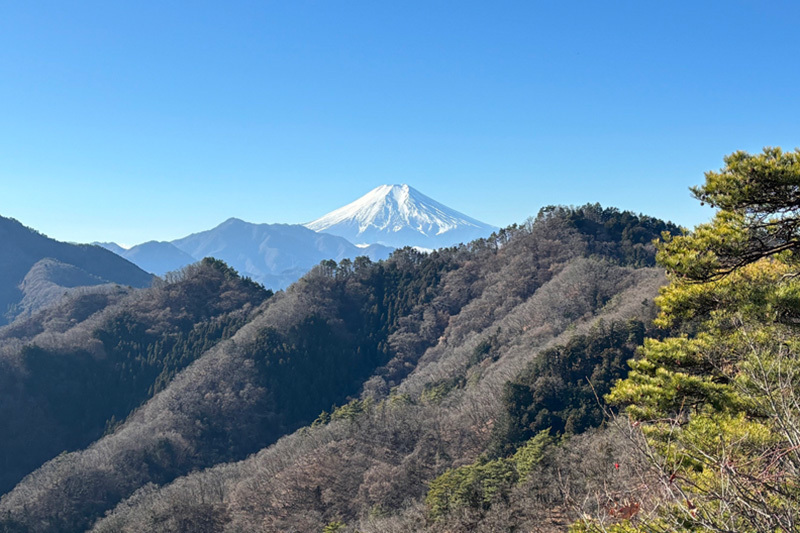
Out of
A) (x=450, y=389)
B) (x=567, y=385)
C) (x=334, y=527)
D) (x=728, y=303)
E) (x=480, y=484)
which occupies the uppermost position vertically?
(x=728, y=303)

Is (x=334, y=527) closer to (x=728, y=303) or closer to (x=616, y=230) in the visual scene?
(x=728, y=303)

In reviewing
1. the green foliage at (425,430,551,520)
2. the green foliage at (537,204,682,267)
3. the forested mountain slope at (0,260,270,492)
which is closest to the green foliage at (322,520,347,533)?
the green foliage at (425,430,551,520)

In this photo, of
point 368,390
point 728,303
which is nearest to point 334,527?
point 728,303

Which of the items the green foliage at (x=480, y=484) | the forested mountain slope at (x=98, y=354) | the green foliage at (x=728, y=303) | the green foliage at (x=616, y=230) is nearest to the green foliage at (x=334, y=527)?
the green foliage at (x=480, y=484)

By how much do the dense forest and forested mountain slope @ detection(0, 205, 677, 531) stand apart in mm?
290

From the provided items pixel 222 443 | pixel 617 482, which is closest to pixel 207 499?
pixel 222 443

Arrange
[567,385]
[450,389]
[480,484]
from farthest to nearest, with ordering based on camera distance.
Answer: [450,389], [567,385], [480,484]

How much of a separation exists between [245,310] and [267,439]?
109 feet

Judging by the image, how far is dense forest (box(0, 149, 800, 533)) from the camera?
9.60m

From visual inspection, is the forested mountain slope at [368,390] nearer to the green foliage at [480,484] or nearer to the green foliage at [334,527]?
the green foliage at [480,484]

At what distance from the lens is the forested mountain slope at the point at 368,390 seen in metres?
41.8

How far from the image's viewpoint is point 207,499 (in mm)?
46062

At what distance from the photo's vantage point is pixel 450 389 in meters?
60.9

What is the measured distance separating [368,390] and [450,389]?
24.4m
